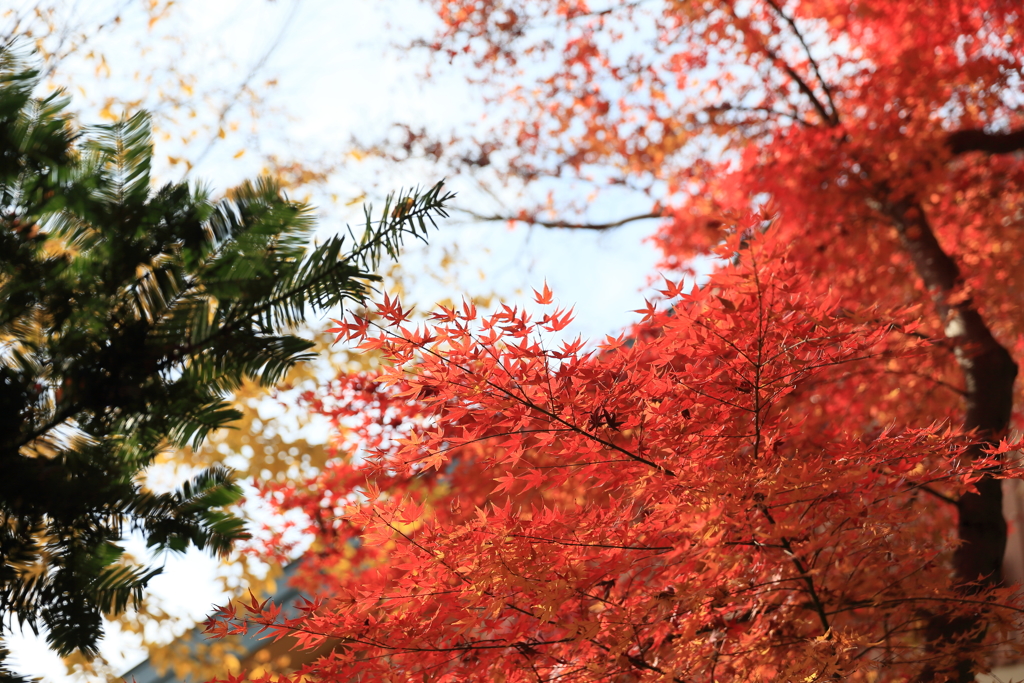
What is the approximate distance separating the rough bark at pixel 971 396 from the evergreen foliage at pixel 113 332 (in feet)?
10.7

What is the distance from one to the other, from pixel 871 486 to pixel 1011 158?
25.5 ft

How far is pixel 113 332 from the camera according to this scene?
8.05 ft

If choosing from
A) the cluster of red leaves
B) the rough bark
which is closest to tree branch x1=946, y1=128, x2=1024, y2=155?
the rough bark

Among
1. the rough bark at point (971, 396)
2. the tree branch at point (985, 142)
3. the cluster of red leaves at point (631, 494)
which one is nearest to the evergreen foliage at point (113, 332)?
the cluster of red leaves at point (631, 494)

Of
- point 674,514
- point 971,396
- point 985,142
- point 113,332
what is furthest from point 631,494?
point 985,142

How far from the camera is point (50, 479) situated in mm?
2305

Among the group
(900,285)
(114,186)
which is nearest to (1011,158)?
(900,285)

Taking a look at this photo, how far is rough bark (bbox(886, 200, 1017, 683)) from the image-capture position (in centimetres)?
438

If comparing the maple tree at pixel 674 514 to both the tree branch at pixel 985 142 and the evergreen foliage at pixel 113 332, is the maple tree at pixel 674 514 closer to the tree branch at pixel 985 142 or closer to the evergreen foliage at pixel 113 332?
the evergreen foliage at pixel 113 332

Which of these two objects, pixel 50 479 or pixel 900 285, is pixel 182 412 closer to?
pixel 50 479

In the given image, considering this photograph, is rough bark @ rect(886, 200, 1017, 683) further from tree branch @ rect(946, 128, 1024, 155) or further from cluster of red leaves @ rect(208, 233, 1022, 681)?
cluster of red leaves @ rect(208, 233, 1022, 681)

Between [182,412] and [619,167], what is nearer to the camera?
[182,412]

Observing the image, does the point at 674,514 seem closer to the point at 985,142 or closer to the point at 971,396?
the point at 971,396

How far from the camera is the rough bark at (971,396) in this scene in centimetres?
438
